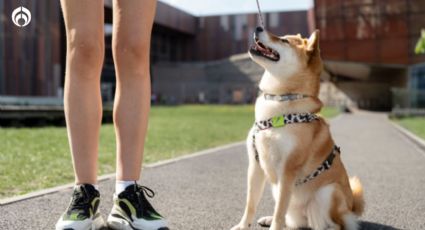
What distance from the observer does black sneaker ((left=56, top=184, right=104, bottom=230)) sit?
2.68 meters

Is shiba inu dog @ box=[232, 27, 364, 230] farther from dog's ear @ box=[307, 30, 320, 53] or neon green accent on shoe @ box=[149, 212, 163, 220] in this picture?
neon green accent on shoe @ box=[149, 212, 163, 220]

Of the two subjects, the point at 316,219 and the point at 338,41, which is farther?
the point at 338,41

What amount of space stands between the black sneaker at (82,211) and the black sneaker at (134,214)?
Answer: 12 cm

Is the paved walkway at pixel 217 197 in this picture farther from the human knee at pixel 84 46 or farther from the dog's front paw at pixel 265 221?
the human knee at pixel 84 46

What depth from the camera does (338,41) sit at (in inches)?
1618

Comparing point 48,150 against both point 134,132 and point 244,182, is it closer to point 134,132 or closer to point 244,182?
point 244,182

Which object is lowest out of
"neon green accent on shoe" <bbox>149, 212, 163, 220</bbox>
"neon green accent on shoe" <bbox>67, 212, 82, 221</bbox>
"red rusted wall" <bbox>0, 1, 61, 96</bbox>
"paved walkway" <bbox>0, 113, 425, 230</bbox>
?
"paved walkway" <bbox>0, 113, 425, 230</bbox>

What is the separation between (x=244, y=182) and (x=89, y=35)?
125 inches

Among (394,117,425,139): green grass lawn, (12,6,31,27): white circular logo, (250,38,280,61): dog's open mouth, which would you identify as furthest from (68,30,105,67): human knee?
(394,117,425,139): green grass lawn

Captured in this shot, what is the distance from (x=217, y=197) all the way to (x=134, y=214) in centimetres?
181

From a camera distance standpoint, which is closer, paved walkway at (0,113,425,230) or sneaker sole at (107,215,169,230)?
sneaker sole at (107,215,169,230)

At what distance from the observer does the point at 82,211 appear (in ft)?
8.96

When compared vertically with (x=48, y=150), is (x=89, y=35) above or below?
above

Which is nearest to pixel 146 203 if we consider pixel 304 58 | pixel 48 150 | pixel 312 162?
pixel 312 162
